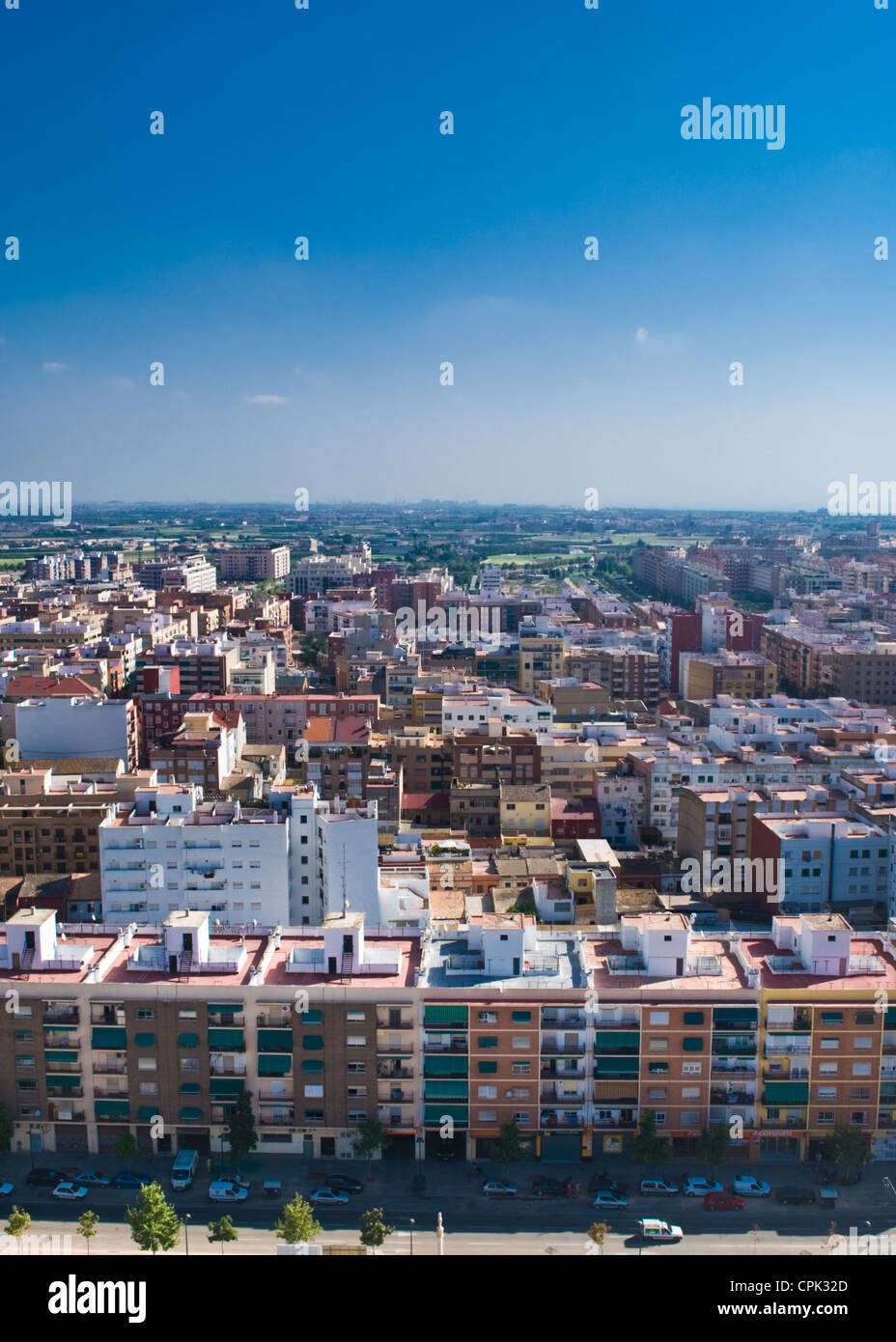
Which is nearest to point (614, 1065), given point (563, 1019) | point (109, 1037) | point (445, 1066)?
point (563, 1019)

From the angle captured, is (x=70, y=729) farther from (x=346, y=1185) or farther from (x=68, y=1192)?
(x=346, y=1185)

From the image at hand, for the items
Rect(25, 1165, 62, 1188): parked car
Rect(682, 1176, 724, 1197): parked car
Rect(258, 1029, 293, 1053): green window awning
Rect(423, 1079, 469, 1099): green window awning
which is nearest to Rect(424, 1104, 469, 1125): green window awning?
Rect(423, 1079, 469, 1099): green window awning

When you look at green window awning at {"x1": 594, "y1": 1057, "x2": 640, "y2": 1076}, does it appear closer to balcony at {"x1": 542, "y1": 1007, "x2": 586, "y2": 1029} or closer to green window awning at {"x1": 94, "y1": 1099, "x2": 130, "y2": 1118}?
balcony at {"x1": 542, "y1": 1007, "x2": 586, "y2": 1029}

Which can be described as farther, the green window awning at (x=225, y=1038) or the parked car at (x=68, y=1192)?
the green window awning at (x=225, y=1038)

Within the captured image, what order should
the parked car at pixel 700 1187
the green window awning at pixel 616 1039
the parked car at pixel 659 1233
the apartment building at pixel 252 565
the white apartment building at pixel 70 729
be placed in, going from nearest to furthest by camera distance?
the parked car at pixel 659 1233 < the parked car at pixel 700 1187 < the green window awning at pixel 616 1039 < the white apartment building at pixel 70 729 < the apartment building at pixel 252 565

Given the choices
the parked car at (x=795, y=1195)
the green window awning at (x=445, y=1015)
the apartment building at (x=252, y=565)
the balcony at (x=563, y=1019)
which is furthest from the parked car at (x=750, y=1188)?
the apartment building at (x=252, y=565)

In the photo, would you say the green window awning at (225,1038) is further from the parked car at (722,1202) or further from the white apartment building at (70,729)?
the white apartment building at (70,729)
